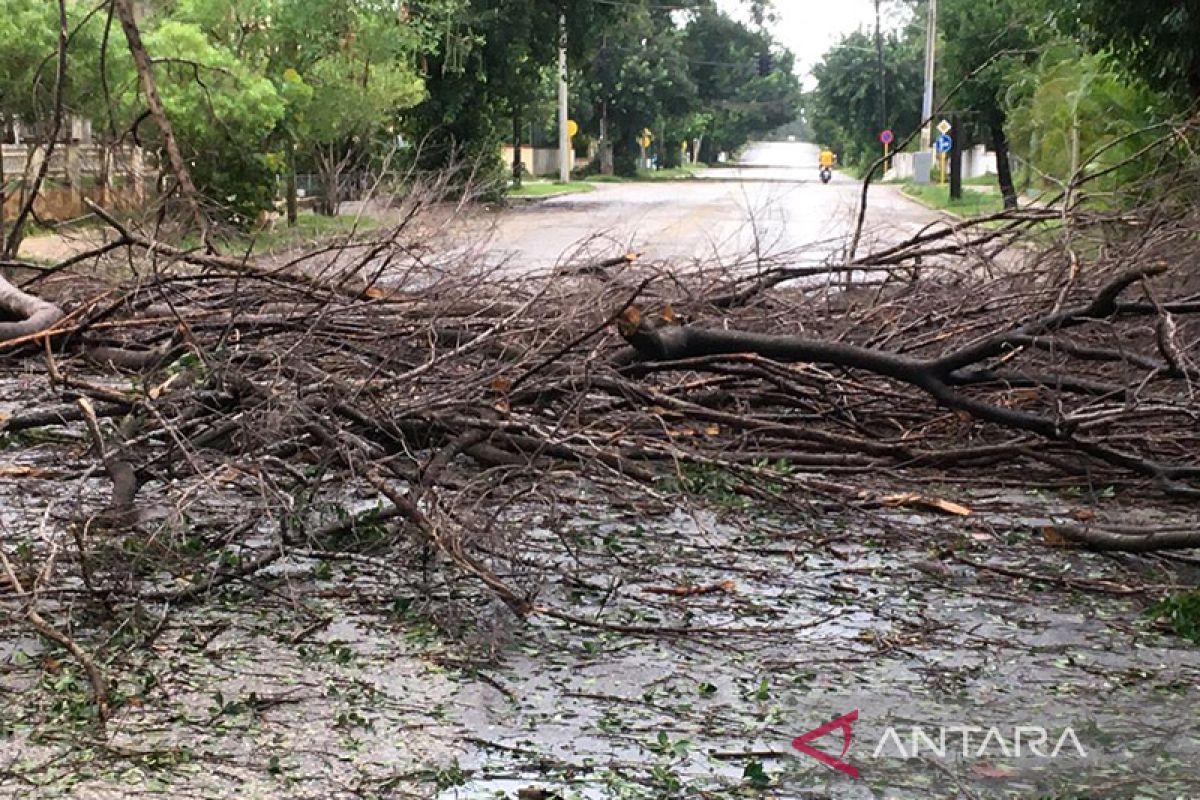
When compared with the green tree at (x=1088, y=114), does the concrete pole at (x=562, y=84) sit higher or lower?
higher

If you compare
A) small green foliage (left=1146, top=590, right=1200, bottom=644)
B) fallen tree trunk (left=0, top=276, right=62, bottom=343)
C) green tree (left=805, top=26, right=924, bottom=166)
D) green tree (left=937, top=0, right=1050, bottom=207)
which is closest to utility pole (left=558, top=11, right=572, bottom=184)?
green tree (left=937, top=0, right=1050, bottom=207)

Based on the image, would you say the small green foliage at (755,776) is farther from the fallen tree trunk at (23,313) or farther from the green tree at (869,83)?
the green tree at (869,83)

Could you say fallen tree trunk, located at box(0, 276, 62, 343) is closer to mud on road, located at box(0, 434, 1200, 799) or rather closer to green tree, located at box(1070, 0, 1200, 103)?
mud on road, located at box(0, 434, 1200, 799)

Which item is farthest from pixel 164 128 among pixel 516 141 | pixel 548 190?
pixel 516 141

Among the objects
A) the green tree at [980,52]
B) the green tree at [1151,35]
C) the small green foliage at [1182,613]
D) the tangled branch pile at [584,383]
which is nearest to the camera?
A: the small green foliage at [1182,613]

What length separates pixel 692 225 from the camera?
2573 cm

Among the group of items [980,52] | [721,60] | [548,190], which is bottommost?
[548,190]

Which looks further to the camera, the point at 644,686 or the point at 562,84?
the point at 562,84

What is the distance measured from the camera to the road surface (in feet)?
27.2

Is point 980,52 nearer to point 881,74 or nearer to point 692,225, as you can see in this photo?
point 692,225

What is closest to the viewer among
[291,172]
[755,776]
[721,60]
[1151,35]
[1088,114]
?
[755,776]

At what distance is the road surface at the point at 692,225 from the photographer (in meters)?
8.28

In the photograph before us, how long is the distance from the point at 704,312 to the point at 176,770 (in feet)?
13.5

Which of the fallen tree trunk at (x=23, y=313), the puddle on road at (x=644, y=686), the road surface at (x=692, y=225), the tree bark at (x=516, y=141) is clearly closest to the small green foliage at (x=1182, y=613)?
the puddle on road at (x=644, y=686)
